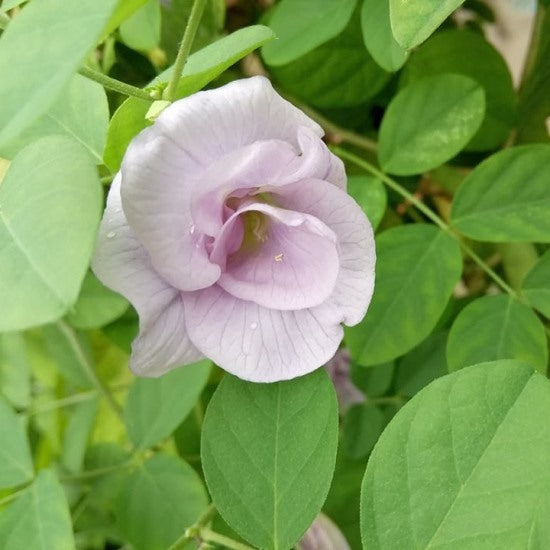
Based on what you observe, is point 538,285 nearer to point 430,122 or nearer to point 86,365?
point 430,122

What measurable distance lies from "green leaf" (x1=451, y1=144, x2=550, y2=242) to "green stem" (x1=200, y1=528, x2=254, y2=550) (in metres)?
0.25

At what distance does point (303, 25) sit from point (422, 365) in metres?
0.29

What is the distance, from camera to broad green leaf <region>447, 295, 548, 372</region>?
1.78 feet

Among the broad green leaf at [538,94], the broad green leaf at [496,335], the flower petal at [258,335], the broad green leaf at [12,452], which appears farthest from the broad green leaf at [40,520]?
the broad green leaf at [538,94]

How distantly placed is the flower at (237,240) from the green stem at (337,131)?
0.33 m

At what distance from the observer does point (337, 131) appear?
2.53 ft

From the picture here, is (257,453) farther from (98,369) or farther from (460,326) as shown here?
(98,369)

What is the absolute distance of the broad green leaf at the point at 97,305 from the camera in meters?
0.68

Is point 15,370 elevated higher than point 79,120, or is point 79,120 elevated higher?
point 79,120

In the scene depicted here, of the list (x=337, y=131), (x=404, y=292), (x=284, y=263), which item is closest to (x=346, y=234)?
(x=284, y=263)

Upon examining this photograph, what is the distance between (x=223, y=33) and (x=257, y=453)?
467 millimetres

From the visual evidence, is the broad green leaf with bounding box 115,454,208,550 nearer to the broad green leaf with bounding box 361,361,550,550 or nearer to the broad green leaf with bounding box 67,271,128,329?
the broad green leaf with bounding box 67,271,128,329

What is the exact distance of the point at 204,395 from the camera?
76 cm

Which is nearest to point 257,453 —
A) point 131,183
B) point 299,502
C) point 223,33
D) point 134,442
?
point 299,502
